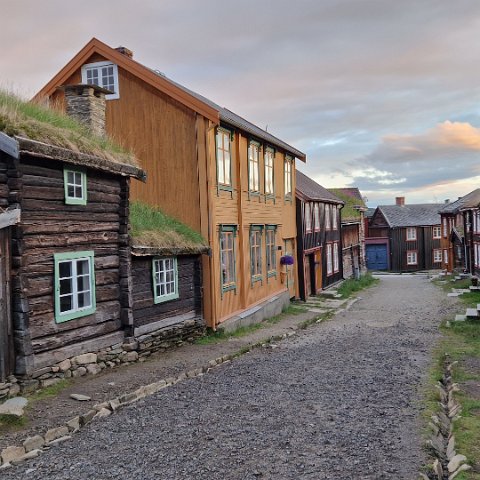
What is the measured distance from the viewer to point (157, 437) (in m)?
7.95

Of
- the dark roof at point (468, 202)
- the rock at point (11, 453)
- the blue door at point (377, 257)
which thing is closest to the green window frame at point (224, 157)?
the rock at point (11, 453)

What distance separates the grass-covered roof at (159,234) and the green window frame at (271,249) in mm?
6033

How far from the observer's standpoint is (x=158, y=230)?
14.5 meters

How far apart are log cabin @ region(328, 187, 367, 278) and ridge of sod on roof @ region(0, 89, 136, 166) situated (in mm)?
27418

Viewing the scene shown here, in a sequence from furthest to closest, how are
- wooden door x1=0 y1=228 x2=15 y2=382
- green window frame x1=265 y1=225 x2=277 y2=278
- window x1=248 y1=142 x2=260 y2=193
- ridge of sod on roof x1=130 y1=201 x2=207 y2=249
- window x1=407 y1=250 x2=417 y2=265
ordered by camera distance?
1. window x1=407 y1=250 x2=417 y2=265
2. green window frame x1=265 y1=225 x2=277 y2=278
3. window x1=248 y1=142 x2=260 y2=193
4. ridge of sod on roof x1=130 y1=201 x2=207 y2=249
5. wooden door x1=0 y1=228 x2=15 y2=382

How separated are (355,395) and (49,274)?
6250 mm

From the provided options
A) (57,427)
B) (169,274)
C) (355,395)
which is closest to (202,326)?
(169,274)

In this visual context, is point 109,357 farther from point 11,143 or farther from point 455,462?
point 455,462

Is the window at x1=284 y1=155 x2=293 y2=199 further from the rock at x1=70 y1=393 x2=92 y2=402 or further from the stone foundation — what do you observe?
the rock at x1=70 y1=393 x2=92 y2=402

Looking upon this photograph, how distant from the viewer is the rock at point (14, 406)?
8.42 metres

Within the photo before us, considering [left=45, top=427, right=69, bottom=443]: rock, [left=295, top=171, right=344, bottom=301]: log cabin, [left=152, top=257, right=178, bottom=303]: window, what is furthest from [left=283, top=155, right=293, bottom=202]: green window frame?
[left=45, top=427, right=69, bottom=443]: rock

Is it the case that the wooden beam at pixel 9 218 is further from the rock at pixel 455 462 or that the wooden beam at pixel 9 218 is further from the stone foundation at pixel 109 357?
the rock at pixel 455 462

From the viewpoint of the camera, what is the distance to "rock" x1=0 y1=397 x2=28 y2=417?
8422mm

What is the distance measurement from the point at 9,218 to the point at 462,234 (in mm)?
38359
